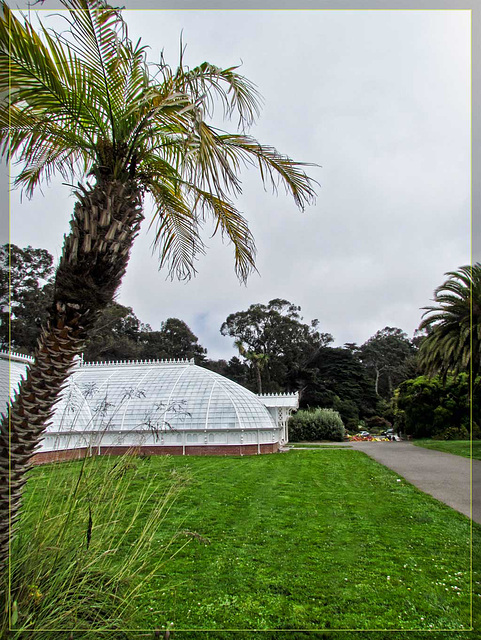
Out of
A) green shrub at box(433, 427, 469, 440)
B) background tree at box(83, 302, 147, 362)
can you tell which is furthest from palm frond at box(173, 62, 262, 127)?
green shrub at box(433, 427, 469, 440)

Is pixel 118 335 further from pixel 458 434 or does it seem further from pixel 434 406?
pixel 434 406

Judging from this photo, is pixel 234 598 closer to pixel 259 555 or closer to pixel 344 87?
pixel 259 555

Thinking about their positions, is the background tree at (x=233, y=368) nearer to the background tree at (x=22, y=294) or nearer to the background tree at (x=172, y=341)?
the background tree at (x=172, y=341)

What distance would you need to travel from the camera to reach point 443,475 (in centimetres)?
455

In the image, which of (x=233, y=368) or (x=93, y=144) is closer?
(x=93, y=144)

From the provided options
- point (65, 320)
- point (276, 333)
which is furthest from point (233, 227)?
point (276, 333)

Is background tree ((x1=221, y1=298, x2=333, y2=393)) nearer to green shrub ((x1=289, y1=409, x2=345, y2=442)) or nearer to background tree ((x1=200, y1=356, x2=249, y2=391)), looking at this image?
background tree ((x1=200, y1=356, x2=249, y2=391))

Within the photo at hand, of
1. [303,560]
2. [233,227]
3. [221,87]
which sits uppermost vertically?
[221,87]

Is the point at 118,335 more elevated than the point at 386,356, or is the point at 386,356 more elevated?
the point at 118,335

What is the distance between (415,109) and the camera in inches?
128

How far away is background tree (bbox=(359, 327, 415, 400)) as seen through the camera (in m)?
3.92

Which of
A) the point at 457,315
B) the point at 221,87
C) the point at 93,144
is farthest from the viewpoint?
the point at 457,315

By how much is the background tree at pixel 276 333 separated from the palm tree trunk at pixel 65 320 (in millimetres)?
1977

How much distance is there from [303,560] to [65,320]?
242 cm
